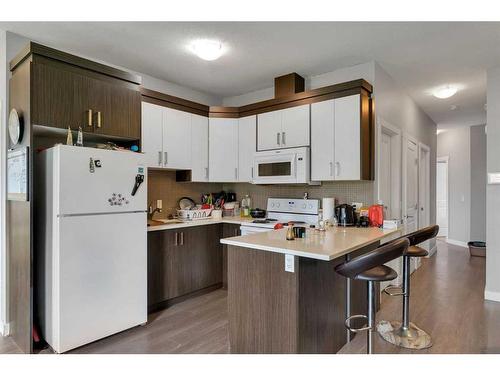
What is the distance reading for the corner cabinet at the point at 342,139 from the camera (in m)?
3.07

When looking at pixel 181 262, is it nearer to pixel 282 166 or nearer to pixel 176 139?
pixel 176 139

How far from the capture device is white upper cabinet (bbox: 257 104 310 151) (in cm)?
344

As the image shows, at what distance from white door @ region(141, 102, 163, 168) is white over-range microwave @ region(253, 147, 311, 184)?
1140 mm

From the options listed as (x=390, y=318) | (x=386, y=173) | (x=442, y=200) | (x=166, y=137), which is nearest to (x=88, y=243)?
(x=166, y=137)

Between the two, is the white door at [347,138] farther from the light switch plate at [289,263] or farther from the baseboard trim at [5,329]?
the baseboard trim at [5,329]

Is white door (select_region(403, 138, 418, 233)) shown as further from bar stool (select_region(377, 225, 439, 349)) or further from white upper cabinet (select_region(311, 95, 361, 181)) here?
bar stool (select_region(377, 225, 439, 349))

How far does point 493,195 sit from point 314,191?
1945 mm

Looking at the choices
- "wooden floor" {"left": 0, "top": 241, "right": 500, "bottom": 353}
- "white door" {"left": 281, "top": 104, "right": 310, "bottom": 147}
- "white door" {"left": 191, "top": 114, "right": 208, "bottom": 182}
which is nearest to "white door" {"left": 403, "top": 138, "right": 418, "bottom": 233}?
"wooden floor" {"left": 0, "top": 241, "right": 500, "bottom": 353}

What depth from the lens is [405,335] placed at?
2500mm

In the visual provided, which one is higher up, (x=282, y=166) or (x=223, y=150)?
(x=223, y=150)

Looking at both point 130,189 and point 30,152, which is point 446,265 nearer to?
point 130,189

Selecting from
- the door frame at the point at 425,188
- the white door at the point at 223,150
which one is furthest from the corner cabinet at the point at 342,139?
the door frame at the point at 425,188

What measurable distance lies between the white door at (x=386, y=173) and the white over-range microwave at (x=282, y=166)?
2.91 ft

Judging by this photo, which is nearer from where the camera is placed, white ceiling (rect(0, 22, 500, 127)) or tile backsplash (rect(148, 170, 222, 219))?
white ceiling (rect(0, 22, 500, 127))
